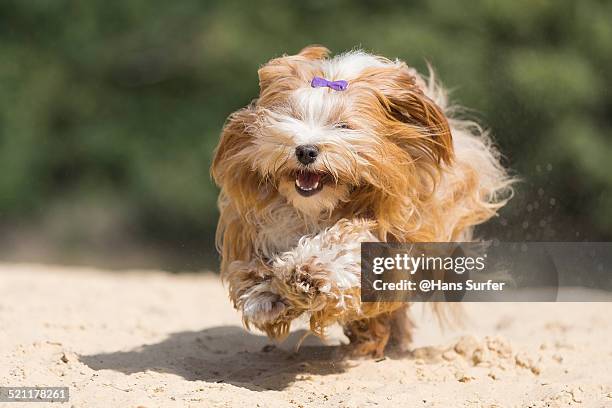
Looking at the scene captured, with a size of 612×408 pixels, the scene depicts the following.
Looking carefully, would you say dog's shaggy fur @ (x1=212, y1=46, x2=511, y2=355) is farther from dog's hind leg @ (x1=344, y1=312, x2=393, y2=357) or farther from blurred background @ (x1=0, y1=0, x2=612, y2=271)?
blurred background @ (x1=0, y1=0, x2=612, y2=271)

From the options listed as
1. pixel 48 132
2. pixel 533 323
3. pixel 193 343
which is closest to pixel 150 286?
pixel 193 343

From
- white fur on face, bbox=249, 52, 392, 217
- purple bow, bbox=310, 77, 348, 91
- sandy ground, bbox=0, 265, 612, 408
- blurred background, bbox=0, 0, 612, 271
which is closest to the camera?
sandy ground, bbox=0, 265, 612, 408

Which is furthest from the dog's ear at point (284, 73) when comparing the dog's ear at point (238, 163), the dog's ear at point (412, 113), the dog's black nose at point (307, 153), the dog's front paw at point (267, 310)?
the dog's front paw at point (267, 310)

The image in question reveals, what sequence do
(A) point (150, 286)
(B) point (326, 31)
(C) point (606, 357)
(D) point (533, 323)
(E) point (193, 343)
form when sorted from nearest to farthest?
(C) point (606, 357) < (E) point (193, 343) < (D) point (533, 323) < (A) point (150, 286) < (B) point (326, 31)

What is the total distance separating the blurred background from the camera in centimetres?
1267

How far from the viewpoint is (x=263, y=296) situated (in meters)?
4.69

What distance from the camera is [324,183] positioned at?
4.67 metres

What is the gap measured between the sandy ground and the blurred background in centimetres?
587

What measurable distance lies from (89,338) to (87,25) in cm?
953

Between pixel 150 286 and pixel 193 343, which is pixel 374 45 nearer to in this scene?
pixel 150 286

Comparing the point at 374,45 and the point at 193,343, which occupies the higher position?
the point at 374,45

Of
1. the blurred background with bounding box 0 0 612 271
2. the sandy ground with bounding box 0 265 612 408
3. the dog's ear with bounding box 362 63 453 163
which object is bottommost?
the sandy ground with bounding box 0 265 612 408

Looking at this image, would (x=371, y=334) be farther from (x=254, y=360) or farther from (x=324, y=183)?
(x=324, y=183)

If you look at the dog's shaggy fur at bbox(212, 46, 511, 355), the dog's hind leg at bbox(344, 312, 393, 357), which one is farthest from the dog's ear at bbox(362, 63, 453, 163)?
the dog's hind leg at bbox(344, 312, 393, 357)
